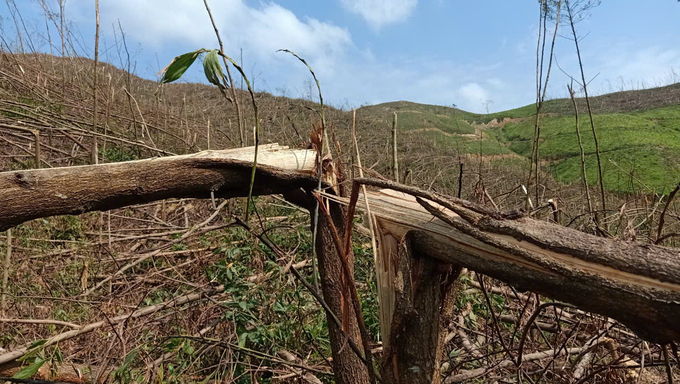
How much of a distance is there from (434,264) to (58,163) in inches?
184

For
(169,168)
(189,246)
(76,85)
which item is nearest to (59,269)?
(189,246)

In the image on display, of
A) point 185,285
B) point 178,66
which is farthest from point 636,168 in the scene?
point 178,66

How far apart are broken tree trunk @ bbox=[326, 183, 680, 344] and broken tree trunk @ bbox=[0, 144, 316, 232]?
0.51 metres

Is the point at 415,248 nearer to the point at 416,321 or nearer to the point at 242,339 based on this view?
the point at 416,321

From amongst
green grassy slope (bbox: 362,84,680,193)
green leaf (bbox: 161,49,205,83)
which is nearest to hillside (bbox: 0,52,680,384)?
green leaf (bbox: 161,49,205,83)

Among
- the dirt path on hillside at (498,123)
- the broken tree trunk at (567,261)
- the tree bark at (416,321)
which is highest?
the dirt path on hillside at (498,123)

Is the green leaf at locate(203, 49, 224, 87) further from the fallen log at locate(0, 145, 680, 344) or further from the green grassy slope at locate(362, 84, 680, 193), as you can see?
the green grassy slope at locate(362, 84, 680, 193)

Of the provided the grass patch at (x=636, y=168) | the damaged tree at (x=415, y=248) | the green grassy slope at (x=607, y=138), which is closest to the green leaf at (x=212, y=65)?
the damaged tree at (x=415, y=248)

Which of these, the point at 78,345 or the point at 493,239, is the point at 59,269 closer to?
the point at 78,345

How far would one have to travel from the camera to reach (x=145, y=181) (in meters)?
1.43

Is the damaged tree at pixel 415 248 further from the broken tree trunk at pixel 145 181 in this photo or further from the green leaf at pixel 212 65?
the green leaf at pixel 212 65

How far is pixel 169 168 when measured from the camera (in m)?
1.47

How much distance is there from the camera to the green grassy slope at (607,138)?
950cm

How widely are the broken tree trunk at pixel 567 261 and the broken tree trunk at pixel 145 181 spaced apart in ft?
1.68
